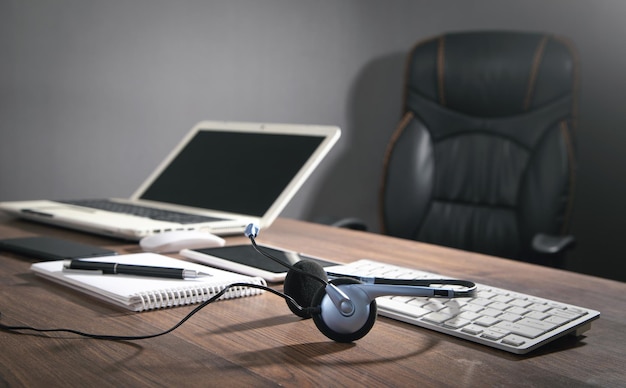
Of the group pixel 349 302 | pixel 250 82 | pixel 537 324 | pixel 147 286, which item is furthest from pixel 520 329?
pixel 250 82

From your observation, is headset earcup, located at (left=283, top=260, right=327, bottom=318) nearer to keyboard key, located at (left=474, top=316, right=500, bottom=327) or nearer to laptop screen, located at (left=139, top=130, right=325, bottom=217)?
keyboard key, located at (left=474, top=316, right=500, bottom=327)

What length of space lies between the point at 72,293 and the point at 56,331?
152 mm

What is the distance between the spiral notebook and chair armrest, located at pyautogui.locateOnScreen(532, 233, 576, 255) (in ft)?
3.38

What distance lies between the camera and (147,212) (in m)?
1.32

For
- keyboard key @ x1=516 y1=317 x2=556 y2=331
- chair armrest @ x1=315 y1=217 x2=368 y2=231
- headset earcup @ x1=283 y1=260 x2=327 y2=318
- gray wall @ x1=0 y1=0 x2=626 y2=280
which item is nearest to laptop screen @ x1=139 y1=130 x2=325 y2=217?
chair armrest @ x1=315 y1=217 x2=368 y2=231

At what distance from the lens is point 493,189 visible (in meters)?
1.97

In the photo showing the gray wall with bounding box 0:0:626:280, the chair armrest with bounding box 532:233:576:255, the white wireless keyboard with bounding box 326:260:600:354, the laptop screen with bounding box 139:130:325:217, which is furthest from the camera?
the gray wall with bounding box 0:0:626:280

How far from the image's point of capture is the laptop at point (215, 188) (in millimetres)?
1212

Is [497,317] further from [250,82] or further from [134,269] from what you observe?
[250,82]

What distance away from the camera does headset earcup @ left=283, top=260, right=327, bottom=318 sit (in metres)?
0.68

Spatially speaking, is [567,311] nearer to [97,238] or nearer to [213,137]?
[97,238]

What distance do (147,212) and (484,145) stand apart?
1113 mm

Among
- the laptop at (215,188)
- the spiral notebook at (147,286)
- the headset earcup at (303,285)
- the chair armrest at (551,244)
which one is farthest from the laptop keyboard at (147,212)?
the chair armrest at (551,244)

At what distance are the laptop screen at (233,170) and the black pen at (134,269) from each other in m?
0.53
